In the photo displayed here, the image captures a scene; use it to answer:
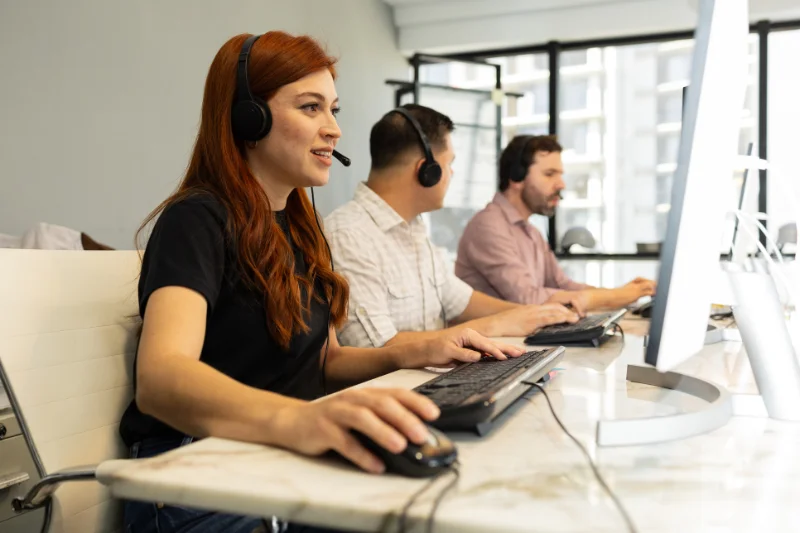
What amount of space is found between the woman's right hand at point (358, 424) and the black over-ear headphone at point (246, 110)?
65 centimetres

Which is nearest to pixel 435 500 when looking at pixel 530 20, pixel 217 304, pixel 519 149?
pixel 217 304

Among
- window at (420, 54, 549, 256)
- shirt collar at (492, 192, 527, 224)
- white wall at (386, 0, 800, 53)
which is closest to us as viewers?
shirt collar at (492, 192, 527, 224)

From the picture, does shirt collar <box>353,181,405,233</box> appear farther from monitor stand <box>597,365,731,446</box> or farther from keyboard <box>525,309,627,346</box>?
monitor stand <box>597,365,731,446</box>

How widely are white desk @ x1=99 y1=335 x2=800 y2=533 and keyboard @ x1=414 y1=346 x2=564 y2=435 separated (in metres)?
0.02

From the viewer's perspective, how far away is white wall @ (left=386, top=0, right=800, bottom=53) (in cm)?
484

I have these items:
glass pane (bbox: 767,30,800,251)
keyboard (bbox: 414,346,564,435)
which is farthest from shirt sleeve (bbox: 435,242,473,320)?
glass pane (bbox: 767,30,800,251)

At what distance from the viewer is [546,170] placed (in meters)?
3.27

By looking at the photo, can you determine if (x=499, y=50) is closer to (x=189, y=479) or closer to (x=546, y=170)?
(x=546, y=170)

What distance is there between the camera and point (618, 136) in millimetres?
5289

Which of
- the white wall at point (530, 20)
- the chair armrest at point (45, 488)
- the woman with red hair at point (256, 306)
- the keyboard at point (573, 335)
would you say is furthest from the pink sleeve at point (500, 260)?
the white wall at point (530, 20)

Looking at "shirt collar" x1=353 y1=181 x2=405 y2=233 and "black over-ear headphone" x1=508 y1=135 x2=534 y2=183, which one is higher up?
"black over-ear headphone" x1=508 y1=135 x2=534 y2=183

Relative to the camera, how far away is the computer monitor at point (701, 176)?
2.31 feet

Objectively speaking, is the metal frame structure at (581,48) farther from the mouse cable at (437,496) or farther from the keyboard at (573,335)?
the mouse cable at (437,496)

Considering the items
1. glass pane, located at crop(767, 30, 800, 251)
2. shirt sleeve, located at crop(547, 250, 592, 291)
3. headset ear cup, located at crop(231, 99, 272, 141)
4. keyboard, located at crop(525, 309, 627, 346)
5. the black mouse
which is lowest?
shirt sleeve, located at crop(547, 250, 592, 291)
